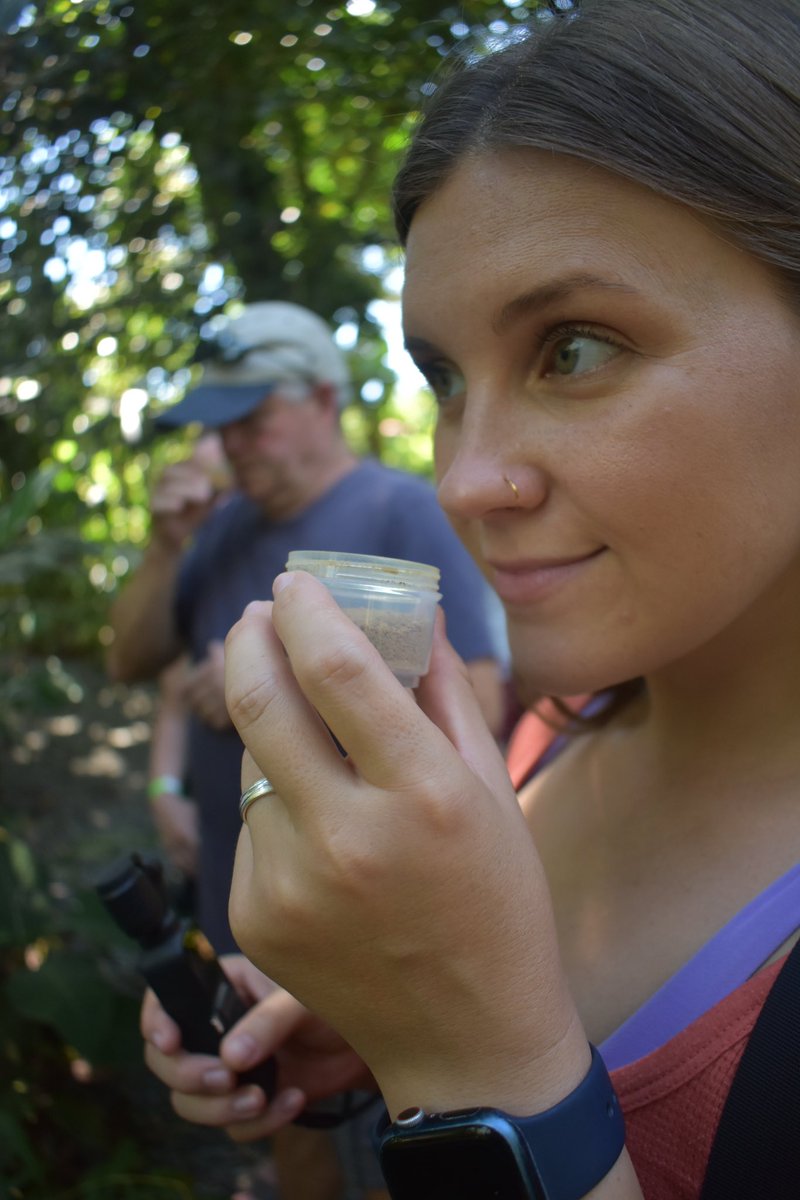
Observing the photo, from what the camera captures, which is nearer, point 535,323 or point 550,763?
point 535,323

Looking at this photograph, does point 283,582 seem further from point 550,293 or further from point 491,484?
point 550,293

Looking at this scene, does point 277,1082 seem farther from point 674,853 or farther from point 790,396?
point 790,396

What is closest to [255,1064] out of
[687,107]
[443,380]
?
Answer: [443,380]

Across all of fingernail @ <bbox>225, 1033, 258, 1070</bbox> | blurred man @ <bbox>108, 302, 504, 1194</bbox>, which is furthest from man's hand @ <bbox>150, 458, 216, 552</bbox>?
Result: fingernail @ <bbox>225, 1033, 258, 1070</bbox>

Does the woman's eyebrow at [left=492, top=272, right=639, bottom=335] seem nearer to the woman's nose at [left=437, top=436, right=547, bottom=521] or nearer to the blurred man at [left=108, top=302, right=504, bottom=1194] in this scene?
the woman's nose at [left=437, top=436, right=547, bottom=521]

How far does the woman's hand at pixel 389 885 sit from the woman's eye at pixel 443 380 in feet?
1.68

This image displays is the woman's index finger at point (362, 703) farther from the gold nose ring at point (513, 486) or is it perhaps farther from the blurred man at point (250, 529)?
the blurred man at point (250, 529)

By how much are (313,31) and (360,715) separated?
1.90 meters

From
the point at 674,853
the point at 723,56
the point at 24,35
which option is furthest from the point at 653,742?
the point at 24,35

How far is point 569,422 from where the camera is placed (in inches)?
43.3

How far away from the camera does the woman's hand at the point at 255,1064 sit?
53.9 inches

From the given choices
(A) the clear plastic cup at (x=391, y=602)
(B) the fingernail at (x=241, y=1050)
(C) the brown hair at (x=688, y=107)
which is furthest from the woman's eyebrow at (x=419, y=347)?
(B) the fingernail at (x=241, y=1050)

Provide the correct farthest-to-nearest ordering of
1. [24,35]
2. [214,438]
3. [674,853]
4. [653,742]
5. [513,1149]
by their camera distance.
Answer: [214,438] → [24,35] → [653,742] → [674,853] → [513,1149]

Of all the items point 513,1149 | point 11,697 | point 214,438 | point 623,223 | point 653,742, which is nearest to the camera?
point 513,1149
